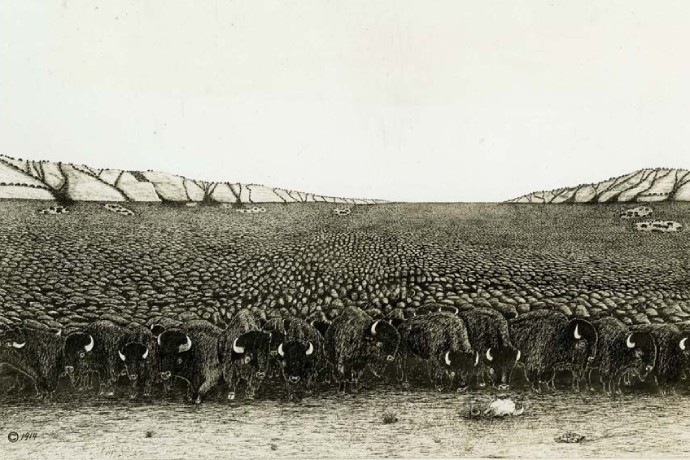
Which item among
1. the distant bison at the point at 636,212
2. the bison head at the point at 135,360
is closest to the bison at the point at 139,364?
the bison head at the point at 135,360

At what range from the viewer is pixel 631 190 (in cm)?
339

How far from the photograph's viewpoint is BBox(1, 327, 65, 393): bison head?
3.08 metres

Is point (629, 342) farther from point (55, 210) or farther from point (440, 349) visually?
point (55, 210)

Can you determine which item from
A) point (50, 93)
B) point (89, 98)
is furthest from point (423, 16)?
point (50, 93)

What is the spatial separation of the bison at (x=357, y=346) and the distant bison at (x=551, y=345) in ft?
2.07

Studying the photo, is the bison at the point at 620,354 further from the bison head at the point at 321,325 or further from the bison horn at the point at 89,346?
the bison horn at the point at 89,346

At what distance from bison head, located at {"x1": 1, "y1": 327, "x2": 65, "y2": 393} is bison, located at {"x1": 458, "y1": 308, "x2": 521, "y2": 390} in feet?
6.63

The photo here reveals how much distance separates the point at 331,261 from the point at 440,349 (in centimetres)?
72

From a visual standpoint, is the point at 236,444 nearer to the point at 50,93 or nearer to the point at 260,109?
the point at 260,109

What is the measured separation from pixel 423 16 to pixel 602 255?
1.58 metres

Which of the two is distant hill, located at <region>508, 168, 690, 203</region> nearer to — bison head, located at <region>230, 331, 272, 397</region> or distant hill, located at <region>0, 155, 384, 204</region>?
distant hill, located at <region>0, 155, 384, 204</region>

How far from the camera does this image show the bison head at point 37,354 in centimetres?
308

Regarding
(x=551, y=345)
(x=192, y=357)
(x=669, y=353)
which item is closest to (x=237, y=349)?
(x=192, y=357)
